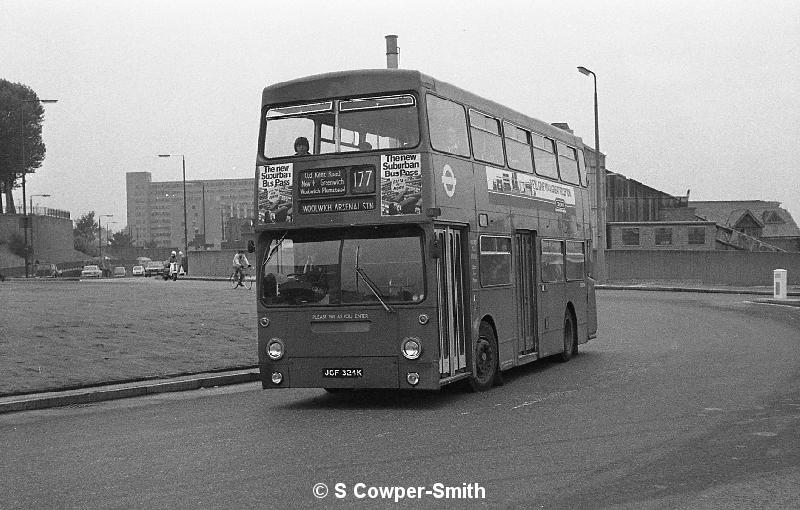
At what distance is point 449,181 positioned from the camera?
13422mm

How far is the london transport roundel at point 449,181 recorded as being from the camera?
13258 mm

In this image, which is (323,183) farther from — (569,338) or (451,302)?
(569,338)

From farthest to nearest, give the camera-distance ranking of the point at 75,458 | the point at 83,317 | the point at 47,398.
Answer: the point at 83,317 → the point at 47,398 → the point at 75,458

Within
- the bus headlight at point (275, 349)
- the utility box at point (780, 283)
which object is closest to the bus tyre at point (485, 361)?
the bus headlight at point (275, 349)

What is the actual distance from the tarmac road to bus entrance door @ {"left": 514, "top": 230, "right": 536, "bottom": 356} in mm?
618

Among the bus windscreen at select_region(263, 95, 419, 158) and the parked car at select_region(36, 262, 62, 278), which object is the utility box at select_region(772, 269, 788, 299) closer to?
the bus windscreen at select_region(263, 95, 419, 158)

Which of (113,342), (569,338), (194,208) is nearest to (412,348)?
(569,338)

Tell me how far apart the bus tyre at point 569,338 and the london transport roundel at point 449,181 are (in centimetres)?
618

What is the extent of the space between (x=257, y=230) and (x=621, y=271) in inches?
1838

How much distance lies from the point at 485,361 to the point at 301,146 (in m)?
3.95

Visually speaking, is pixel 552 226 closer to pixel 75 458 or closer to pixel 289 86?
pixel 289 86

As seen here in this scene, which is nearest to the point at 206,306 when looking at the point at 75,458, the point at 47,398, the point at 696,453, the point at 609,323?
the point at 609,323

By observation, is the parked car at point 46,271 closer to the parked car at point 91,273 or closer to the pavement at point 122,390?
the parked car at point 91,273

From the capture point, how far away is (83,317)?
22.0 meters
